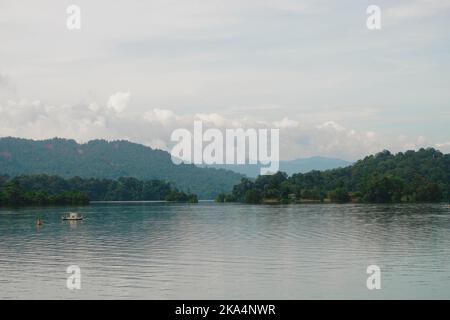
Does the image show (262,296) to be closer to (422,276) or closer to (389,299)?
(389,299)

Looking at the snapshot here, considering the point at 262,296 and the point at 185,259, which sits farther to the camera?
the point at 185,259

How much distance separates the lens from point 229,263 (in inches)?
1806

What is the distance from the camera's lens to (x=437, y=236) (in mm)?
64812

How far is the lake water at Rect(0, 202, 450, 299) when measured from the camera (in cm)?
3516

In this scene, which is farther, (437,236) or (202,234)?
(202,234)

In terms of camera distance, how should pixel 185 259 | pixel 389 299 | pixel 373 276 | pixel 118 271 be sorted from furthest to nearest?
pixel 185 259 < pixel 118 271 < pixel 373 276 < pixel 389 299

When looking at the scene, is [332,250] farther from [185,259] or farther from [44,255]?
[44,255]

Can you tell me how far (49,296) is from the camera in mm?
34219

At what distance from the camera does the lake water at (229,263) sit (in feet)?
115
